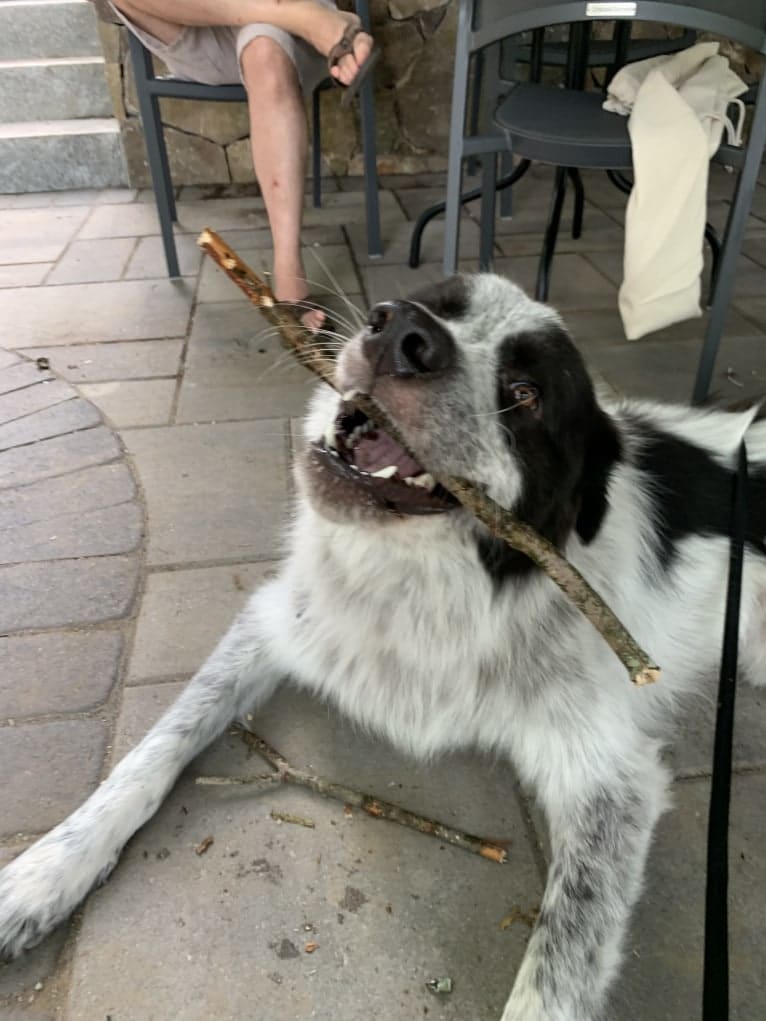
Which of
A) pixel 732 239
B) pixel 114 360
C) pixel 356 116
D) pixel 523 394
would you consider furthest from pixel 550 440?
pixel 356 116

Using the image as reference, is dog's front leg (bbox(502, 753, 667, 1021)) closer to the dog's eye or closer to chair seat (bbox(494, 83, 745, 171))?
the dog's eye

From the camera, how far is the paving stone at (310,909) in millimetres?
1273

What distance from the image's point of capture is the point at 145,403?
3041mm

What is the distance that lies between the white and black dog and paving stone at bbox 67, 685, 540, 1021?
0.07 metres

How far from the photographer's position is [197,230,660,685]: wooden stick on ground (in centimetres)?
115

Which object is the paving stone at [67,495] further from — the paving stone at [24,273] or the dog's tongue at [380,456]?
the paving stone at [24,273]

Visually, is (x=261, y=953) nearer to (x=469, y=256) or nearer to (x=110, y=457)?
(x=110, y=457)

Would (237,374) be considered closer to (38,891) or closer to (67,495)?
(67,495)

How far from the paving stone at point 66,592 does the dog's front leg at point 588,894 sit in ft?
4.12

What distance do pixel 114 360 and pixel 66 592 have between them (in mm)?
1547

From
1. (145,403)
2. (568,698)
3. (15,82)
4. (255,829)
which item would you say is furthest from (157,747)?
(15,82)

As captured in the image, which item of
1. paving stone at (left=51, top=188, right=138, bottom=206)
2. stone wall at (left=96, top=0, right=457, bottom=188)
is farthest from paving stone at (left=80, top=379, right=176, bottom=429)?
stone wall at (left=96, top=0, right=457, bottom=188)

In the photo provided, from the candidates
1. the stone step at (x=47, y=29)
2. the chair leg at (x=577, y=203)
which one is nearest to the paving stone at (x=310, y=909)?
the chair leg at (x=577, y=203)

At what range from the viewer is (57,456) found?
8.88 ft
